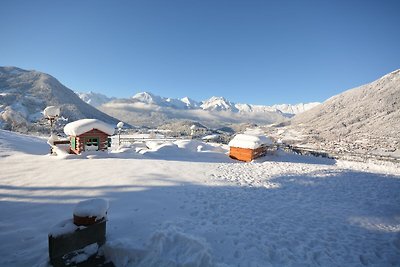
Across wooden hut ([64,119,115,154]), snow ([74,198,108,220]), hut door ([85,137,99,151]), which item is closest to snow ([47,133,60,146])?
wooden hut ([64,119,115,154])

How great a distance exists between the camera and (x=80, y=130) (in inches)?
715

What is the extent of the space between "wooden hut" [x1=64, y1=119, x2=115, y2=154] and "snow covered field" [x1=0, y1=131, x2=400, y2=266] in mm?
2931

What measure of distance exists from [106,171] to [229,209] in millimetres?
8025

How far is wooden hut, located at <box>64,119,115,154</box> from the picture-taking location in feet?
60.0

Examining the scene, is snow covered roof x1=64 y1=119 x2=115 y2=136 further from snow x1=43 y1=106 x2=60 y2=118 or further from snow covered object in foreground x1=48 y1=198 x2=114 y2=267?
snow covered object in foreground x1=48 y1=198 x2=114 y2=267

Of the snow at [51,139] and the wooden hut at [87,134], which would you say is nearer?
the wooden hut at [87,134]

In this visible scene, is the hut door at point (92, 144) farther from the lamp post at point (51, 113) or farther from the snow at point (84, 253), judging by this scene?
the snow at point (84, 253)

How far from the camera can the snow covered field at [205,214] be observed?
5.97 meters

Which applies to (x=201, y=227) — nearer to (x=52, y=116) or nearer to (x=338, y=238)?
(x=338, y=238)

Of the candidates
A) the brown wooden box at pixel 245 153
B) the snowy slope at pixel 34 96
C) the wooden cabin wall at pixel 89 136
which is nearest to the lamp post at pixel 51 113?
the wooden cabin wall at pixel 89 136

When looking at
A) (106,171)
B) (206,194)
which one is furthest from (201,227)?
(106,171)

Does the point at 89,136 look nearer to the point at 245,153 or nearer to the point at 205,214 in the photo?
the point at 205,214

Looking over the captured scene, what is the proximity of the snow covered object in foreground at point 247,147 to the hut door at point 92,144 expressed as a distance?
13090mm

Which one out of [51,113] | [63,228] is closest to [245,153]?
[51,113]
